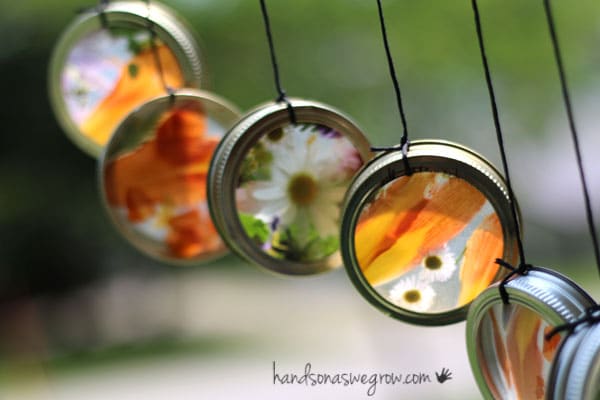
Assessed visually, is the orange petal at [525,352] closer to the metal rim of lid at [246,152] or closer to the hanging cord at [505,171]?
the hanging cord at [505,171]

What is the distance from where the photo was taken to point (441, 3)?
10.2ft

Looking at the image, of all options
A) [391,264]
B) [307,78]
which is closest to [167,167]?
[391,264]

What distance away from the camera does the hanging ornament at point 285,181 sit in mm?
646

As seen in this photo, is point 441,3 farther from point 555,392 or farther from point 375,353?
point 555,392

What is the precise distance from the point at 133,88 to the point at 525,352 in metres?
0.53

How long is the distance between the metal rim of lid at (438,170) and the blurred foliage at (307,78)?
8.69 ft

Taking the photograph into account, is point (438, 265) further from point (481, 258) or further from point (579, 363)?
point (579, 363)

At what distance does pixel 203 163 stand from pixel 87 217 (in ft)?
13.2

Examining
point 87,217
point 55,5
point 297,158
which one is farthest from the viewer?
point 87,217

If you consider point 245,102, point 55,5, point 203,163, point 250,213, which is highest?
point 55,5

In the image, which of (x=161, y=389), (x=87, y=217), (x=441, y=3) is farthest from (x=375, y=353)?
(x=87, y=217)

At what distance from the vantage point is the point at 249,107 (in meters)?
3.91

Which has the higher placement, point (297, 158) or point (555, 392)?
point (297, 158)

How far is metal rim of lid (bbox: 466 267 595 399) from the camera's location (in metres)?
0.45
